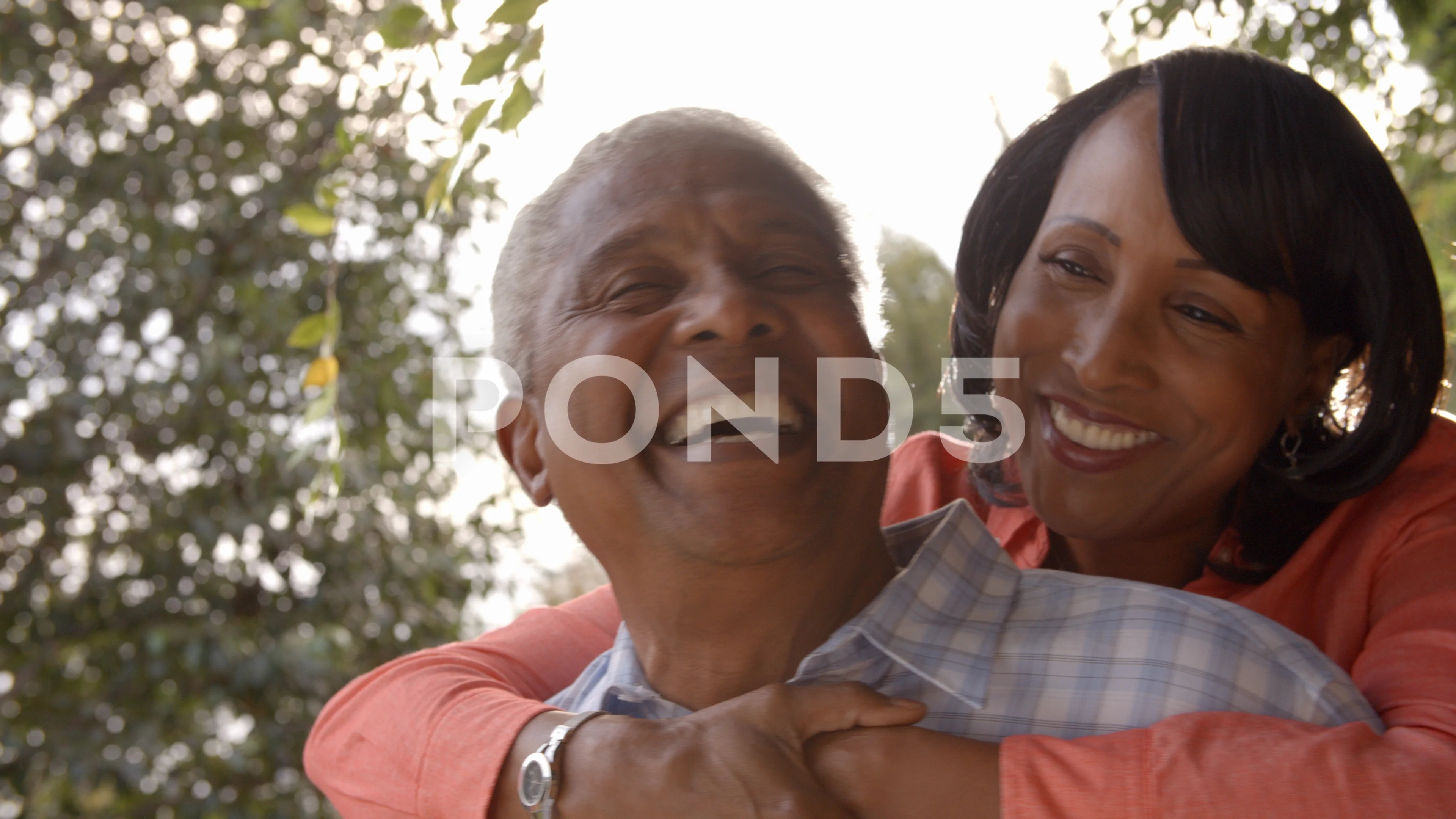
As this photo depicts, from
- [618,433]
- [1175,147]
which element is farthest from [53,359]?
[1175,147]

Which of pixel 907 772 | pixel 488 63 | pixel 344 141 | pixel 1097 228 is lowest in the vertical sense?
pixel 907 772

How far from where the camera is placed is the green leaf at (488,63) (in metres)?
1.67

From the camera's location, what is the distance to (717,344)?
4.61ft

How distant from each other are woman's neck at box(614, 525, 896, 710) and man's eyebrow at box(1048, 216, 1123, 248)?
1.79ft

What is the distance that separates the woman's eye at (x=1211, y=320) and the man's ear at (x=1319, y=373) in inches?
8.0

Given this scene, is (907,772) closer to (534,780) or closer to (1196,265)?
(534,780)

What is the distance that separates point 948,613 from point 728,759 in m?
0.34

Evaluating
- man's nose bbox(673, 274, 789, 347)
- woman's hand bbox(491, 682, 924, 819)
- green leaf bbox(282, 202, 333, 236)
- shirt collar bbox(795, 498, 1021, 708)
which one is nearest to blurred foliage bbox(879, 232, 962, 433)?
green leaf bbox(282, 202, 333, 236)

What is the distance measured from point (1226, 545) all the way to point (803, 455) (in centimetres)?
88

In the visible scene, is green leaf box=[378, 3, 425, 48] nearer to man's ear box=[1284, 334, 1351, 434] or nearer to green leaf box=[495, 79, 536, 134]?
green leaf box=[495, 79, 536, 134]

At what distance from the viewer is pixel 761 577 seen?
1396mm

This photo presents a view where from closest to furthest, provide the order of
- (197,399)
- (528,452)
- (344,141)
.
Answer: (528,452) < (344,141) < (197,399)

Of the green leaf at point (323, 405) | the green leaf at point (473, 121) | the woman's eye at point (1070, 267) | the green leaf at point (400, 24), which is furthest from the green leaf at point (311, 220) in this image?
the woman's eye at point (1070, 267)

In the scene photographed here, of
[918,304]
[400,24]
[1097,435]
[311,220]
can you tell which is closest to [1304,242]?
[1097,435]
